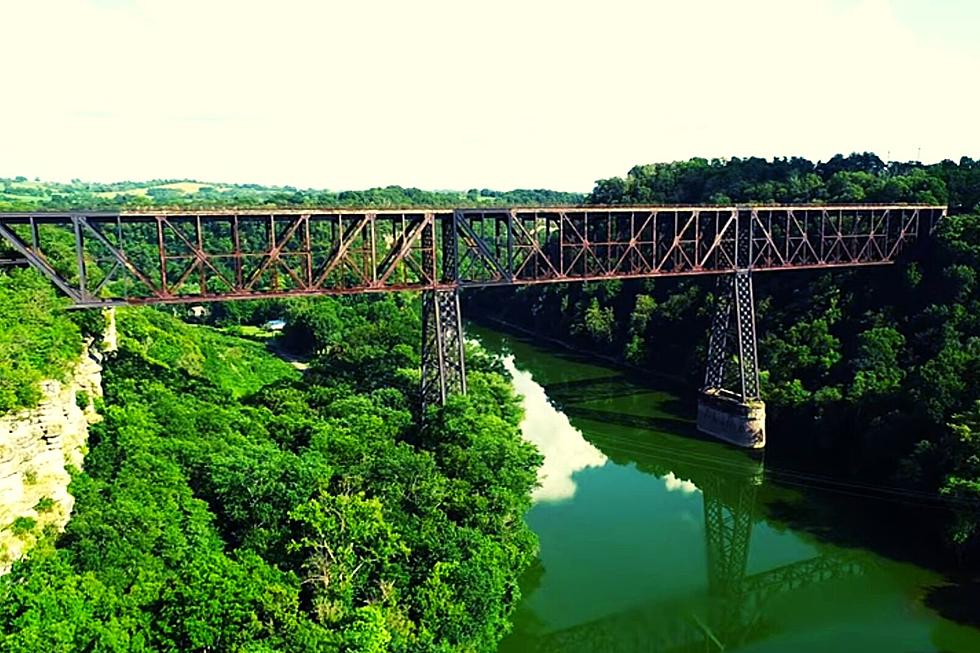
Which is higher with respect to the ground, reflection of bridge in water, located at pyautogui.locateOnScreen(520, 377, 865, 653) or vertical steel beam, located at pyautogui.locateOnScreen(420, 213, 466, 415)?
vertical steel beam, located at pyautogui.locateOnScreen(420, 213, 466, 415)

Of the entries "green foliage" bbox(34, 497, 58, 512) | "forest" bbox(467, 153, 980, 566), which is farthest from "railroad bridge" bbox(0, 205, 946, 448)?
"green foliage" bbox(34, 497, 58, 512)

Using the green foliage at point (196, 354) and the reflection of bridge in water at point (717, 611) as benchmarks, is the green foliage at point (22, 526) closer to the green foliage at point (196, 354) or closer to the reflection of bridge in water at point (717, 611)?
the reflection of bridge in water at point (717, 611)

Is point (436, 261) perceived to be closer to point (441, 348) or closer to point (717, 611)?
point (441, 348)

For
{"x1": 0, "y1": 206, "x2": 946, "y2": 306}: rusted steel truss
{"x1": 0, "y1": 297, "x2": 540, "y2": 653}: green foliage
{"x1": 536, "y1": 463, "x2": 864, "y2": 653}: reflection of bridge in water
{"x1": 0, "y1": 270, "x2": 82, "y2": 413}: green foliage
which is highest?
{"x1": 0, "y1": 206, "x2": 946, "y2": 306}: rusted steel truss

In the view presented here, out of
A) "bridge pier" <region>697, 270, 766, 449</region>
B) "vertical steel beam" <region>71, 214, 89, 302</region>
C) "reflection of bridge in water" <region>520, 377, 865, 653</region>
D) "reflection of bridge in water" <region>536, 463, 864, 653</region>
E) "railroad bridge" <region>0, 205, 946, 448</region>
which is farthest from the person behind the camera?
"bridge pier" <region>697, 270, 766, 449</region>

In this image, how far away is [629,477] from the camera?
41562 millimetres

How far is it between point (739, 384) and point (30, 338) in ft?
127

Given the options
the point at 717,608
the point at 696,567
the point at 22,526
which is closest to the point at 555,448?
the point at 696,567

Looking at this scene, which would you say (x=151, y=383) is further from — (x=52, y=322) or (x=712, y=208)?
(x=712, y=208)

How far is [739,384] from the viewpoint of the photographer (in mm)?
47094

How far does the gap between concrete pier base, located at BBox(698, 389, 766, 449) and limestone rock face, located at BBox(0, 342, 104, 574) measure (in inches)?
1332

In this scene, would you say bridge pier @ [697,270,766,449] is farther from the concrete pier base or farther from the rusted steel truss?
the rusted steel truss

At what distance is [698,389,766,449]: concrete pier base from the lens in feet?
141

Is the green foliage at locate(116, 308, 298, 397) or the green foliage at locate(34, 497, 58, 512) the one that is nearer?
the green foliage at locate(34, 497, 58, 512)
